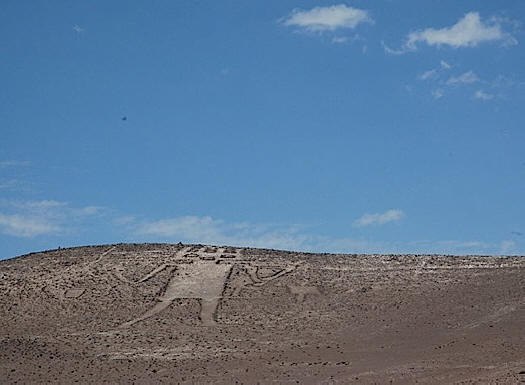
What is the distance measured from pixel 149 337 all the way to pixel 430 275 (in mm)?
15270

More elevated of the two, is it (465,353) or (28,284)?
(28,284)

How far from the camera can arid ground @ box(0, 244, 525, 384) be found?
114 ft

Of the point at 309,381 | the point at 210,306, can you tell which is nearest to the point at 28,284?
the point at 210,306

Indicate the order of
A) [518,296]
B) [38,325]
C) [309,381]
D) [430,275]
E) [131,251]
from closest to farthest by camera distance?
[309,381] → [518,296] → [38,325] → [430,275] → [131,251]

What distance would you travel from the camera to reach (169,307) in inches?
1795

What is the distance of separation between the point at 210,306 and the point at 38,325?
27.7ft

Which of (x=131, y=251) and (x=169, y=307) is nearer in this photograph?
(x=169, y=307)

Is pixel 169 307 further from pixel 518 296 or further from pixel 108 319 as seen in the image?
pixel 518 296

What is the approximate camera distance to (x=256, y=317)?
43719 millimetres

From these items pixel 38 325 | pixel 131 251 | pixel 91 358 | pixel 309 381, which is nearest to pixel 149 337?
pixel 91 358

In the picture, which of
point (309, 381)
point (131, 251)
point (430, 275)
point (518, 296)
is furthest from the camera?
point (131, 251)

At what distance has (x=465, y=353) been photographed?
Answer: 33.8 metres

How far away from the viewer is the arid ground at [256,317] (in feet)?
114

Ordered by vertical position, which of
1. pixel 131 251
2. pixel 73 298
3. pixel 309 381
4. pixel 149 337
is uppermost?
pixel 131 251
